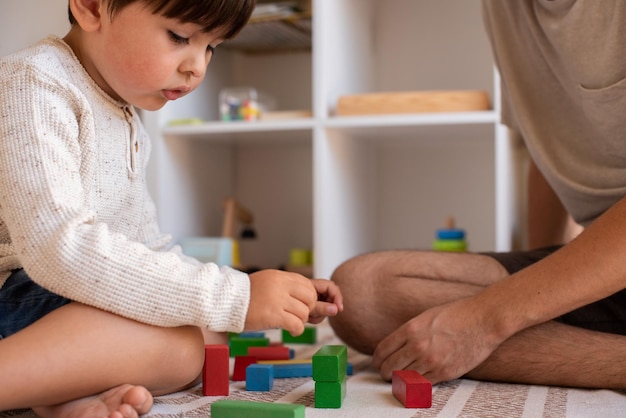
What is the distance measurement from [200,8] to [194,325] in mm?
359

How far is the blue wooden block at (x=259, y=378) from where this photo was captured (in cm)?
98

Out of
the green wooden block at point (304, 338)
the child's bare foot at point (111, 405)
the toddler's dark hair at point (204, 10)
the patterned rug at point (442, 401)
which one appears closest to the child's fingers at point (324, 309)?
the patterned rug at point (442, 401)

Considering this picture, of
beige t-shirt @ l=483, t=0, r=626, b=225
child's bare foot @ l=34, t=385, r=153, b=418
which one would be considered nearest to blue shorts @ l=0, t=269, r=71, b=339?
child's bare foot @ l=34, t=385, r=153, b=418

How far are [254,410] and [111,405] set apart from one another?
156 millimetres

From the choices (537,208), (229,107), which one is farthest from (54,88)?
(229,107)

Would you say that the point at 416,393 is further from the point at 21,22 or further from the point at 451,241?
the point at 21,22

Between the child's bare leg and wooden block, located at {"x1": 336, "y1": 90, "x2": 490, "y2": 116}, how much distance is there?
3.27 feet

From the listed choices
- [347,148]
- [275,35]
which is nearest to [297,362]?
[347,148]

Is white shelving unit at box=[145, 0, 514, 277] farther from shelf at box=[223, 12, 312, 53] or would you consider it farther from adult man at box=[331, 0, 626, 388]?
adult man at box=[331, 0, 626, 388]

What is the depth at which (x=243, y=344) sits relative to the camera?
1.26m

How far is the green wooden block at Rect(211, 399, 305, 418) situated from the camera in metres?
0.74

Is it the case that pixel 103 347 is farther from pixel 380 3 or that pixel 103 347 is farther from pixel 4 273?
pixel 380 3

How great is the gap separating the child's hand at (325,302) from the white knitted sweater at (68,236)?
0.41 feet

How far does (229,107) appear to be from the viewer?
1.97 meters
